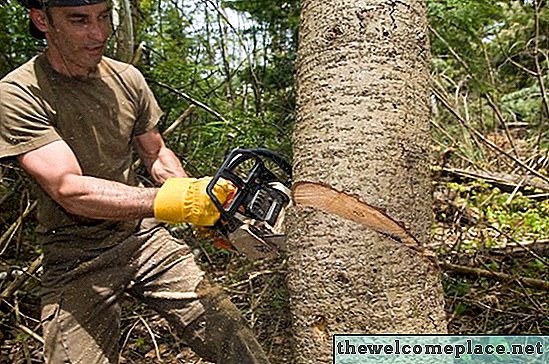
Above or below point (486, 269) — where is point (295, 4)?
above

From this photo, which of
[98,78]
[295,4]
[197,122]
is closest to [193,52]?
[197,122]

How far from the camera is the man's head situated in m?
2.54

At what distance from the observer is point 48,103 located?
2.49 meters

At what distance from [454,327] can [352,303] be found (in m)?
2.29

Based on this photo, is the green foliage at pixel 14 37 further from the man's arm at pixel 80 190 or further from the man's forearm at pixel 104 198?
the man's forearm at pixel 104 198

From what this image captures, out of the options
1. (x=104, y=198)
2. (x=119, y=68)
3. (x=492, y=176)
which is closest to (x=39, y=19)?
(x=119, y=68)

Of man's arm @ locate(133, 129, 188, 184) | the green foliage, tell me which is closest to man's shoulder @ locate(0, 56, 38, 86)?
man's arm @ locate(133, 129, 188, 184)

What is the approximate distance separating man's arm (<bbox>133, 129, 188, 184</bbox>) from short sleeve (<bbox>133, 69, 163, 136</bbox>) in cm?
4

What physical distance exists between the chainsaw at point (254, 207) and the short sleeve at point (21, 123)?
0.77 metres

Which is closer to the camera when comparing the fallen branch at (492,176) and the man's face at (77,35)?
the man's face at (77,35)

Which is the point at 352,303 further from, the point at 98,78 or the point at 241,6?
the point at 241,6

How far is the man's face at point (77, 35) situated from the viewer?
2547 millimetres

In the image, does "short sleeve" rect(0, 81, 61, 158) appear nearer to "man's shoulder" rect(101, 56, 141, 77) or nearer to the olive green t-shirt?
the olive green t-shirt

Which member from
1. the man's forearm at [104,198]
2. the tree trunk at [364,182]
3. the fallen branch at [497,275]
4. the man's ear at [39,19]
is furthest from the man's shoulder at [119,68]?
the fallen branch at [497,275]
